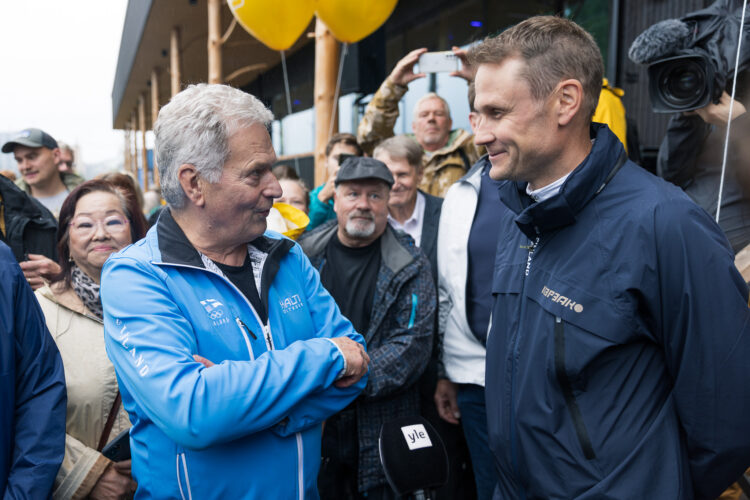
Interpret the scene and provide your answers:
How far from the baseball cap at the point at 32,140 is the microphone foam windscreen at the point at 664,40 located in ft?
14.1

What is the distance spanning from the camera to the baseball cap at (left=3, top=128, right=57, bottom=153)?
448 centimetres

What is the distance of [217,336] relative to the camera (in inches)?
60.1

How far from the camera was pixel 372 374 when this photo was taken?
2436 millimetres

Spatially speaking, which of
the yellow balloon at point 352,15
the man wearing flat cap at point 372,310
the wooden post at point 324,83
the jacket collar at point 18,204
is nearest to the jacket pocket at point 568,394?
the man wearing flat cap at point 372,310

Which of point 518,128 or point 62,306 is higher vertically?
point 518,128

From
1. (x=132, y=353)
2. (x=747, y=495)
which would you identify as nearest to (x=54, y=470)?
(x=132, y=353)

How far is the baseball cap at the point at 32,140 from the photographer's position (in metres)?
4.48

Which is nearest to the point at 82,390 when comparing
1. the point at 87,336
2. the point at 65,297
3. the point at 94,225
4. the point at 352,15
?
the point at 87,336

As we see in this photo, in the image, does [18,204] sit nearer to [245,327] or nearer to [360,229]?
[360,229]

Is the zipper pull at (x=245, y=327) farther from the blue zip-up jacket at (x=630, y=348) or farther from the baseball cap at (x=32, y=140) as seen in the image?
the baseball cap at (x=32, y=140)

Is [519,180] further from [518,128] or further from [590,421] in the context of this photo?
[590,421]

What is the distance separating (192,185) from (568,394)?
117cm

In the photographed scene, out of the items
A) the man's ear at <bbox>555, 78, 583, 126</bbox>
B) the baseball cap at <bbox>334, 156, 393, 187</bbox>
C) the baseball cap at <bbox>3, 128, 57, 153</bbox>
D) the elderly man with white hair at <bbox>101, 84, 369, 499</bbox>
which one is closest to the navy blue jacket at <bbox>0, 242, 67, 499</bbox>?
the elderly man with white hair at <bbox>101, 84, 369, 499</bbox>

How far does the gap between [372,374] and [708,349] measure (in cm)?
139
